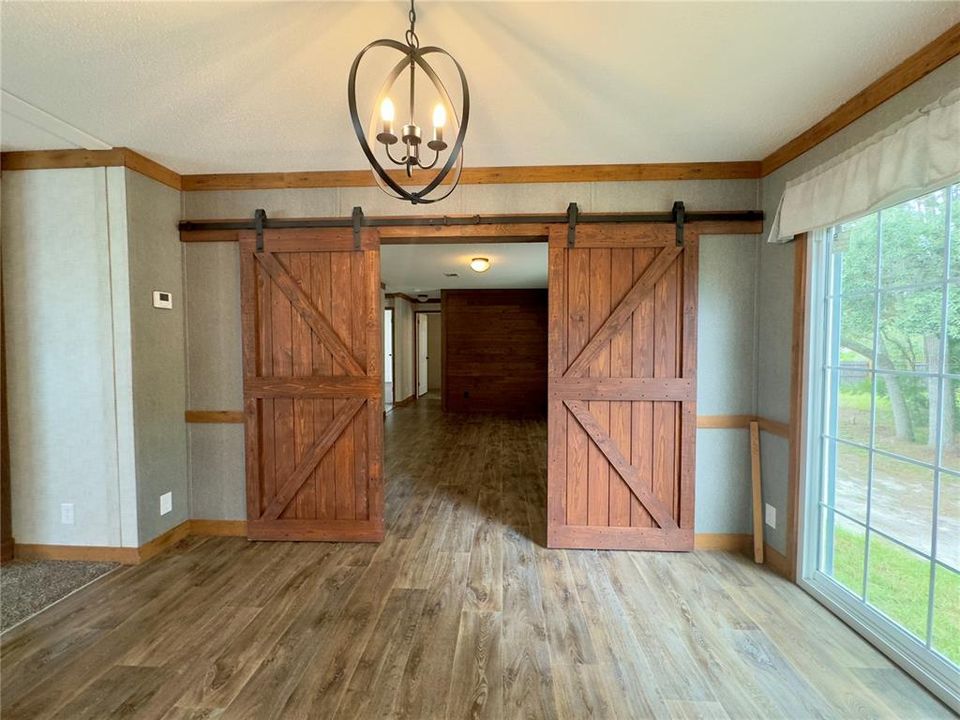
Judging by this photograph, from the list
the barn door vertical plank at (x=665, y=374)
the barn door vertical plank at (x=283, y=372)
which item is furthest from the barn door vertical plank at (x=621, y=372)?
the barn door vertical plank at (x=283, y=372)

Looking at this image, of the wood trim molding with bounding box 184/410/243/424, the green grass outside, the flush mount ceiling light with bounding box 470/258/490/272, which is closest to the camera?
the green grass outside

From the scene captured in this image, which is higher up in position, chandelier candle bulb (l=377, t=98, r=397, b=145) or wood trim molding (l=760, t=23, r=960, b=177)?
wood trim molding (l=760, t=23, r=960, b=177)

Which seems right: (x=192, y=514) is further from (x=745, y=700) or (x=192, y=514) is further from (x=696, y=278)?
(x=696, y=278)

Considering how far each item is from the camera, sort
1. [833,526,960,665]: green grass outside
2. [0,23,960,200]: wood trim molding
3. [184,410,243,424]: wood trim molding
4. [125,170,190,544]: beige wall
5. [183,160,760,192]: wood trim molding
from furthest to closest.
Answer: [184,410,243,424]: wood trim molding < [183,160,760,192]: wood trim molding < [125,170,190,544]: beige wall < [0,23,960,200]: wood trim molding < [833,526,960,665]: green grass outside

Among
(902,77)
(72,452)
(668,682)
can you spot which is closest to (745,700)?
(668,682)

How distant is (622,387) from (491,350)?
5.54 metres

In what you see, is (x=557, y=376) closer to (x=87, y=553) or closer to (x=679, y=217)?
(x=679, y=217)

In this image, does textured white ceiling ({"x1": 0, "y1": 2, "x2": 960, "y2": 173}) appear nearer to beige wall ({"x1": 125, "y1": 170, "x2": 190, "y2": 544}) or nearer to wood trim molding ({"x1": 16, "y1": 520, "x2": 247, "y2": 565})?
beige wall ({"x1": 125, "y1": 170, "x2": 190, "y2": 544})

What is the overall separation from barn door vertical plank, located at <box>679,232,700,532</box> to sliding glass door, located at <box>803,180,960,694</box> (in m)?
0.58

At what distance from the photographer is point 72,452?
2.46 metres

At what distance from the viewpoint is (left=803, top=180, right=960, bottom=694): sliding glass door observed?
158 centimetres

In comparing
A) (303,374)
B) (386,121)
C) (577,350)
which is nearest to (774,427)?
(577,350)

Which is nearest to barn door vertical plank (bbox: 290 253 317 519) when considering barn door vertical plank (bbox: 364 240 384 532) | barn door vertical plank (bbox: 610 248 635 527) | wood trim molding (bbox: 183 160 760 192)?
barn door vertical plank (bbox: 364 240 384 532)

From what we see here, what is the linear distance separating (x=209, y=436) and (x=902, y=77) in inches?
165
